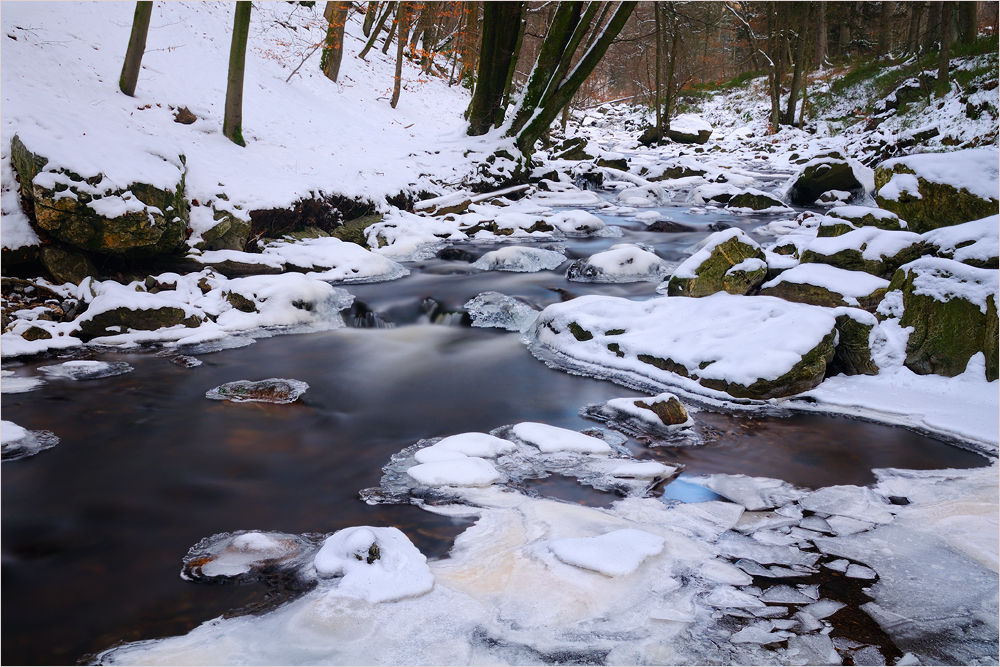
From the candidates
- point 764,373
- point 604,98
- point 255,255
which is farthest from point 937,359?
point 604,98

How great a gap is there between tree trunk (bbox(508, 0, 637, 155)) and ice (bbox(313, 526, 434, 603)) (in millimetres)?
12111

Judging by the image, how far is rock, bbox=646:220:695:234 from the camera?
38.9 feet

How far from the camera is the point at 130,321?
5922 millimetres

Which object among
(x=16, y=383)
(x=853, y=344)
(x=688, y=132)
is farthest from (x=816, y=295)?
(x=688, y=132)

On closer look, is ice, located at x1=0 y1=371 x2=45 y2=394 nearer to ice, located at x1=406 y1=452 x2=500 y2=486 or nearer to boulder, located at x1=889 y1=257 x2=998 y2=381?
ice, located at x1=406 y1=452 x2=500 y2=486

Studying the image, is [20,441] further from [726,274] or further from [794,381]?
[726,274]

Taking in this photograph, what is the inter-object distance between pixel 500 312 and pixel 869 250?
12.9 ft

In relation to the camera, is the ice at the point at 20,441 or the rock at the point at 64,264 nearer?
the ice at the point at 20,441

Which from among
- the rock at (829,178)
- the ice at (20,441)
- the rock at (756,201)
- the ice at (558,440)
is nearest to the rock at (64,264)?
the ice at (20,441)

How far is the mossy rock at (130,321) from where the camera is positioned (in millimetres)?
5781

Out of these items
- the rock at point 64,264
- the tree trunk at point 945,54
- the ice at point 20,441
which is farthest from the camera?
the tree trunk at point 945,54

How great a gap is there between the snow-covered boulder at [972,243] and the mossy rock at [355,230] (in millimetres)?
7707

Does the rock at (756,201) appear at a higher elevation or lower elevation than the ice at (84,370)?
higher

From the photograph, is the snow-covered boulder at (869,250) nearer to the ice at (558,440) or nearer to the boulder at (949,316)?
the boulder at (949,316)
